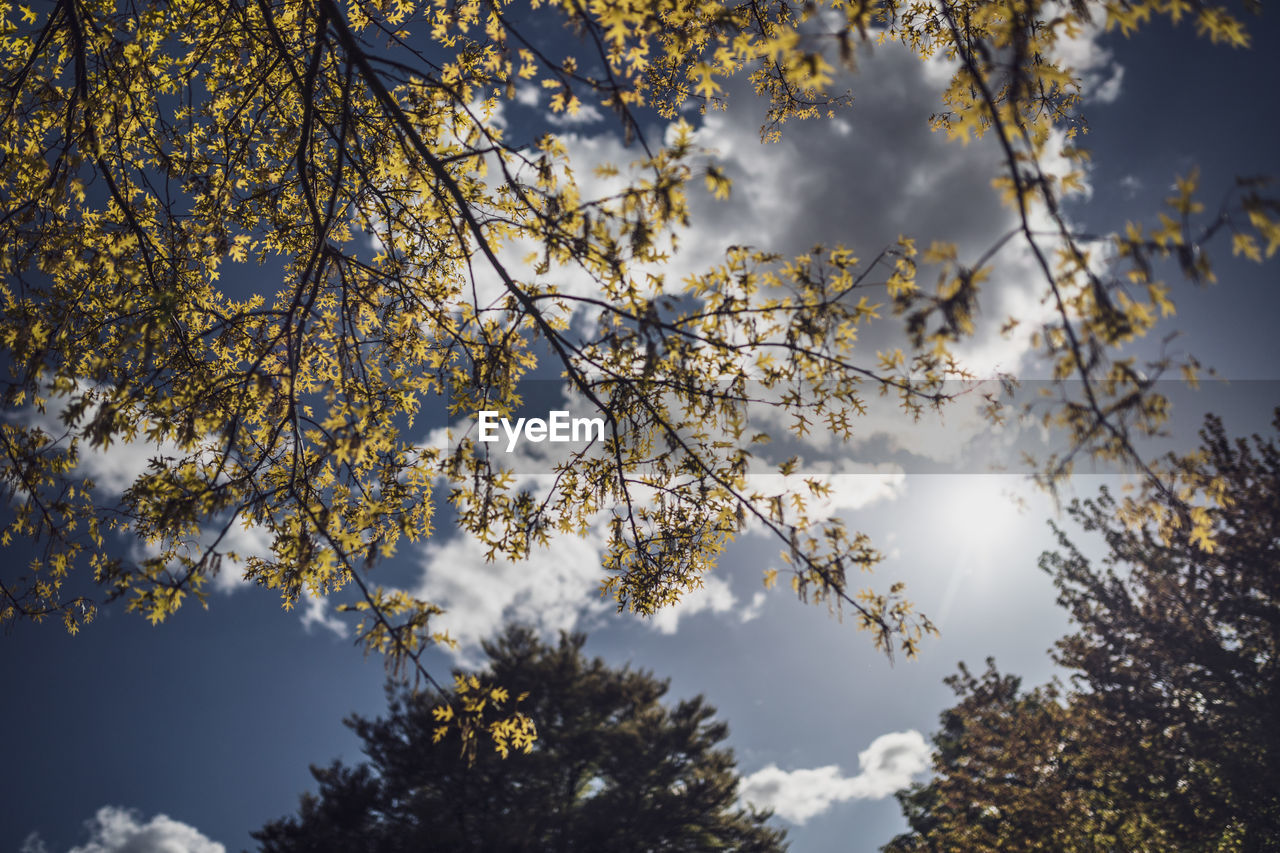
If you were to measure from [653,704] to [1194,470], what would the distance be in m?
19.2

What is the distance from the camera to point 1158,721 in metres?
15.7

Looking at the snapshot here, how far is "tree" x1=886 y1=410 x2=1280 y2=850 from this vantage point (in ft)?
43.9

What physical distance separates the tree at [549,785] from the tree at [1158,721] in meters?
6.97

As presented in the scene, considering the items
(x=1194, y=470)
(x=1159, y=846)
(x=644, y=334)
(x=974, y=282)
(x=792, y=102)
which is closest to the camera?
(x=974, y=282)

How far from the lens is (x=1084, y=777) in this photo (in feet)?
52.5

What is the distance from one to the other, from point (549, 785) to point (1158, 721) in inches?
645

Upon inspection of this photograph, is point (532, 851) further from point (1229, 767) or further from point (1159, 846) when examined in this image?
point (1229, 767)

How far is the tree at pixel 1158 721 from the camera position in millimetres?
13383

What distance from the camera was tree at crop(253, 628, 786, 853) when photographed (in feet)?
50.9

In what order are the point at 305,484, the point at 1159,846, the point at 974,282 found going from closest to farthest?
the point at 974,282 → the point at 305,484 → the point at 1159,846

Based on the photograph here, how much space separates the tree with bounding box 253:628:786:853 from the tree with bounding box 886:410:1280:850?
6.97m

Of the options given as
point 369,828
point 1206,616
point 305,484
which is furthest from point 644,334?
point 1206,616

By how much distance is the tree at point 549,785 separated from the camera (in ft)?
50.9

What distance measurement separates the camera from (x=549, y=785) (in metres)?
16.7
